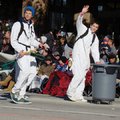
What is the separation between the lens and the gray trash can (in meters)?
13.8

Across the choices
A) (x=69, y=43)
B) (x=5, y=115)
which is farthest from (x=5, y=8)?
(x=5, y=115)

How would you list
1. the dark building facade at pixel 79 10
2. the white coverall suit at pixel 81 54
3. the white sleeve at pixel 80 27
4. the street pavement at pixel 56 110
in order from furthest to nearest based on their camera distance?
the dark building facade at pixel 79 10, the white coverall suit at pixel 81 54, the white sleeve at pixel 80 27, the street pavement at pixel 56 110

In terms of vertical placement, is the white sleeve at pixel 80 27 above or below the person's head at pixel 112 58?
above

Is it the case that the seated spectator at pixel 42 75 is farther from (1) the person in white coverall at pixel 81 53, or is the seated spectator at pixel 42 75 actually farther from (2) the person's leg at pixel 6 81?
(1) the person in white coverall at pixel 81 53

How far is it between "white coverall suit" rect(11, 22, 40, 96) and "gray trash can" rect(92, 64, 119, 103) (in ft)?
5.84

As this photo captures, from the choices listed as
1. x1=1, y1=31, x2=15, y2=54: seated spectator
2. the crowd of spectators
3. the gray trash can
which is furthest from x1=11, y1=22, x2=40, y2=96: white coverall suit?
x1=1, y1=31, x2=15, y2=54: seated spectator

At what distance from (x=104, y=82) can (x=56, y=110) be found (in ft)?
6.50

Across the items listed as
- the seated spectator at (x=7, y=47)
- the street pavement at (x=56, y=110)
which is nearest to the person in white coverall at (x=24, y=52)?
the street pavement at (x=56, y=110)

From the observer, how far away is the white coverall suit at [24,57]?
41.6ft

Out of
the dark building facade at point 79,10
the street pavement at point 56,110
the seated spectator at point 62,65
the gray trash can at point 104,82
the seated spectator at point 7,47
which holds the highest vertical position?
the dark building facade at point 79,10

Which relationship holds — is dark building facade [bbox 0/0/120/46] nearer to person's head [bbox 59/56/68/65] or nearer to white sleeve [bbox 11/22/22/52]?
person's head [bbox 59/56/68/65]

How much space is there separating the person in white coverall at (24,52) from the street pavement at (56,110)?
0.38 meters

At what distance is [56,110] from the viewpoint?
12.3 m

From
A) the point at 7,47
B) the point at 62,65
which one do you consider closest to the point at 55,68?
the point at 62,65
